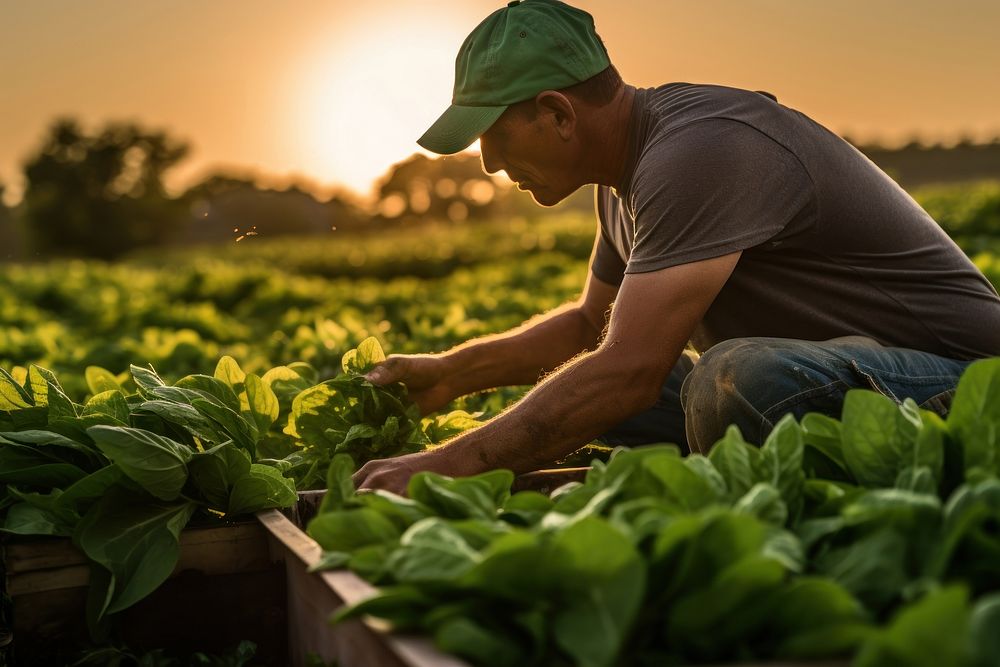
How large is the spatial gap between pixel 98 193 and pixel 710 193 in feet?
271

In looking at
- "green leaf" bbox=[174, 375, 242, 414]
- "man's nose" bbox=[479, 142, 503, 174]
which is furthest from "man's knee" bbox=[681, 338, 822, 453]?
"green leaf" bbox=[174, 375, 242, 414]

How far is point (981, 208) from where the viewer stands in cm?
1493

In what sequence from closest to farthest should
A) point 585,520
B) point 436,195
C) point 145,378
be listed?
1. point 585,520
2. point 145,378
3. point 436,195

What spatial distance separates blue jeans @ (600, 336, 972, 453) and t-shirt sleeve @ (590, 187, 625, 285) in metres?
1.00

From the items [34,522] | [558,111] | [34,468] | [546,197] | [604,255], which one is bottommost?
[34,522]

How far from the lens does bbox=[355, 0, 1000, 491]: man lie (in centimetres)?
267

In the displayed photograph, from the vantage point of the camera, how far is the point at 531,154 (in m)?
3.16

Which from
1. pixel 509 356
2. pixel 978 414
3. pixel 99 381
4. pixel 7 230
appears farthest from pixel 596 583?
pixel 7 230

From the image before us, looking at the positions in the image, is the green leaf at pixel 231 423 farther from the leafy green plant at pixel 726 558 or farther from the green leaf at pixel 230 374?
the leafy green plant at pixel 726 558

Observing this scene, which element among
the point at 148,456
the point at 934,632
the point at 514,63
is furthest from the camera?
the point at 514,63

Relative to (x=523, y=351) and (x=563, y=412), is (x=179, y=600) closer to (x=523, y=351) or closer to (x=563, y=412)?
(x=563, y=412)

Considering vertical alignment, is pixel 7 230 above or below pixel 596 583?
below

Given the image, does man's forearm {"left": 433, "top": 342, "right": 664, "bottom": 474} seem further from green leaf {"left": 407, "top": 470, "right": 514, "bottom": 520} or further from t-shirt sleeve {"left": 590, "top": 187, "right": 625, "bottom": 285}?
t-shirt sleeve {"left": 590, "top": 187, "right": 625, "bottom": 285}

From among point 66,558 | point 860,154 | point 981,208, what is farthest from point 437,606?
point 981,208
